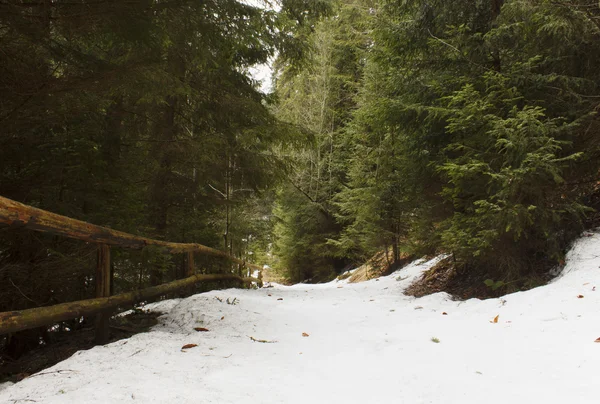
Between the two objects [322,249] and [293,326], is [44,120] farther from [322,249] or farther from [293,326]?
[322,249]

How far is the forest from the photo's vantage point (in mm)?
3404

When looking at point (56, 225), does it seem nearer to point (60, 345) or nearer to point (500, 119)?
point (60, 345)

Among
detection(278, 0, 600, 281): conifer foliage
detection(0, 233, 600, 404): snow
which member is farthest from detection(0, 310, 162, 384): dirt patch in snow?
detection(278, 0, 600, 281): conifer foliage

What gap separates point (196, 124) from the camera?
800 cm

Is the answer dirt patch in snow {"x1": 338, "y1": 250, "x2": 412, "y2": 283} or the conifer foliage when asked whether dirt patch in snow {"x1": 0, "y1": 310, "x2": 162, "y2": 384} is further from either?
dirt patch in snow {"x1": 338, "y1": 250, "x2": 412, "y2": 283}

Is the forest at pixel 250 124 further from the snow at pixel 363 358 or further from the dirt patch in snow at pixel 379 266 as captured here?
the dirt patch in snow at pixel 379 266

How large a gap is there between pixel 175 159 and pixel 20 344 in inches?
168

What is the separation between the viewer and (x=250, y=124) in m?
7.76

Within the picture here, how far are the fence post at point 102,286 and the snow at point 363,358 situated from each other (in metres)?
0.37

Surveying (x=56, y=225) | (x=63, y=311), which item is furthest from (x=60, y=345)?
(x=56, y=225)

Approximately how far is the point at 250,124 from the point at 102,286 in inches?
203

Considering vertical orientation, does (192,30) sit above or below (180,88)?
above

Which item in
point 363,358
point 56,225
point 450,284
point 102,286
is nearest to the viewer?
point 56,225

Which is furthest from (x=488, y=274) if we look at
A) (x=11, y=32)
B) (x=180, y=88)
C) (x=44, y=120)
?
(x=11, y=32)
